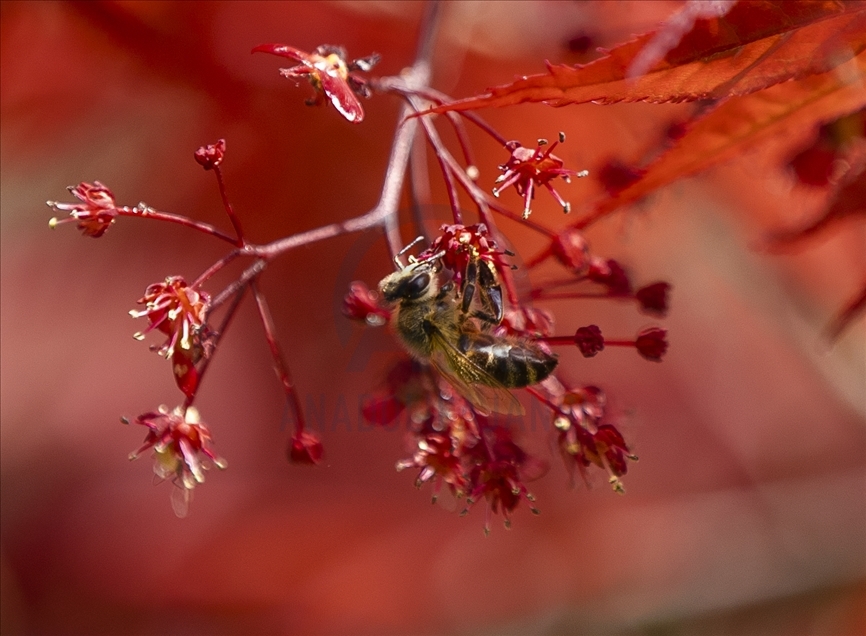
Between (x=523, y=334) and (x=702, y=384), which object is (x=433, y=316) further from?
(x=702, y=384)

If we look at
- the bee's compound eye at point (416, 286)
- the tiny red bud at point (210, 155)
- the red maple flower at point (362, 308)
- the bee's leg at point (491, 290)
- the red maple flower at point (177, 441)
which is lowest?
the red maple flower at point (177, 441)

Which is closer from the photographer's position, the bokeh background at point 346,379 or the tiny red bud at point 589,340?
the tiny red bud at point 589,340

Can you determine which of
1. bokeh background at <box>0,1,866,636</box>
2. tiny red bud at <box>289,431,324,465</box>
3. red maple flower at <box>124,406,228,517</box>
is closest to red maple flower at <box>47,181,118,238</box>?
red maple flower at <box>124,406,228,517</box>

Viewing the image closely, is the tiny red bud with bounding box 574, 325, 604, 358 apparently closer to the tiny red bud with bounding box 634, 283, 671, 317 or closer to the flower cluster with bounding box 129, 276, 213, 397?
the tiny red bud with bounding box 634, 283, 671, 317

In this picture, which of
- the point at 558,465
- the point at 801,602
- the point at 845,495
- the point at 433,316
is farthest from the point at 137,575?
the point at 845,495

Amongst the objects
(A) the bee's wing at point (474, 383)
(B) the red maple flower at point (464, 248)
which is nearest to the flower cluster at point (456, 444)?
(A) the bee's wing at point (474, 383)

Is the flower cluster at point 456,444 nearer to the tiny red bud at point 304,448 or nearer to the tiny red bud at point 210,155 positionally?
the tiny red bud at point 304,448

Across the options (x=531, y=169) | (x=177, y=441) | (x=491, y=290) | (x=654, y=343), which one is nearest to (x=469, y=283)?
(x=491, y=290)
